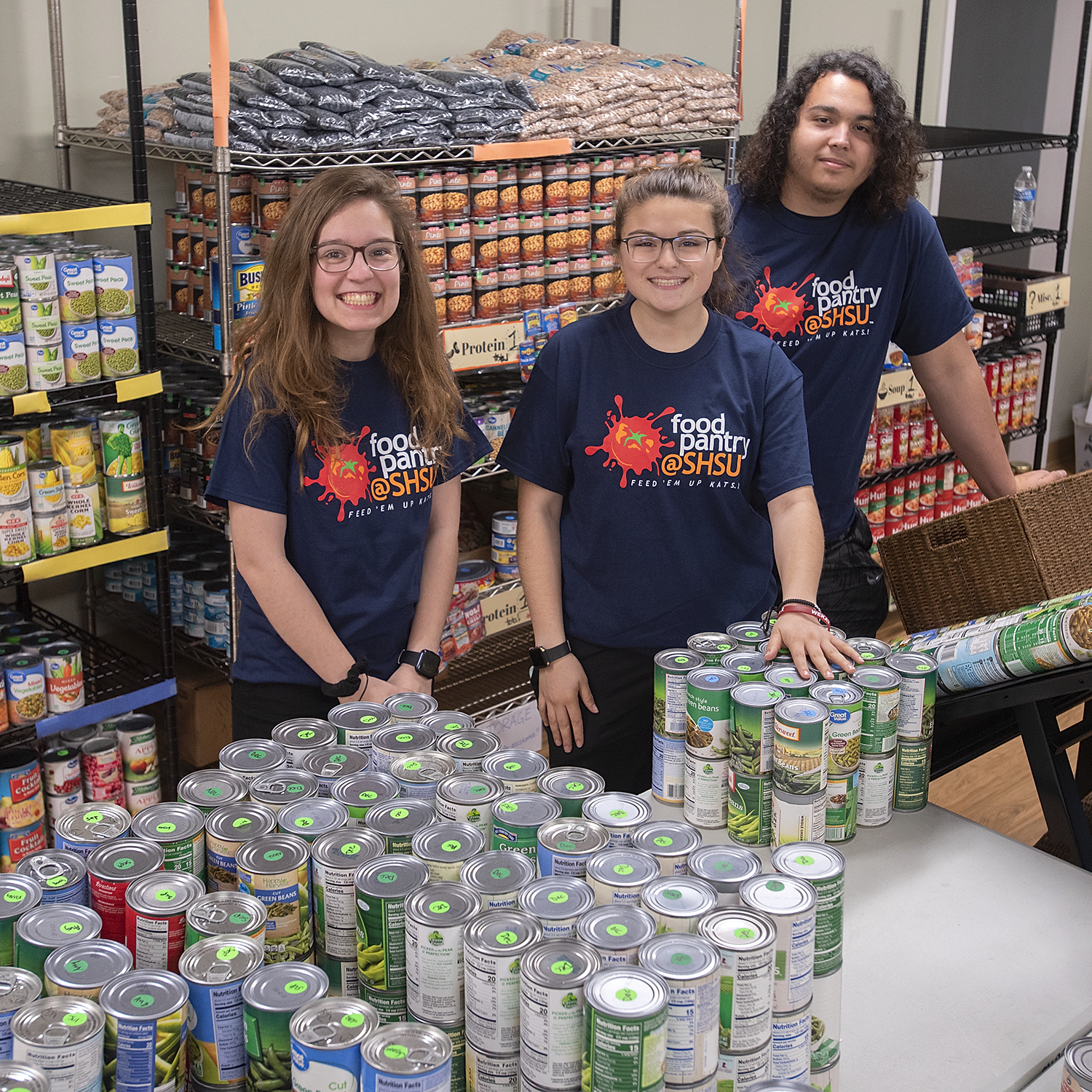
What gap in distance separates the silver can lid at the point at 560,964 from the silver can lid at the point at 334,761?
0.47m

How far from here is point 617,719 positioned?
2.27 m

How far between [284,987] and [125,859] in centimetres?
29

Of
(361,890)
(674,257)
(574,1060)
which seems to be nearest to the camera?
(574,1060)

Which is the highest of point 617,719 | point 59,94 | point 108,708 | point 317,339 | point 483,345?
point 59,94

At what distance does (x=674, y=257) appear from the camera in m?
2.02

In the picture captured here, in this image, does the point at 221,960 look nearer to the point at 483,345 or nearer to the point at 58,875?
the point at 58,875

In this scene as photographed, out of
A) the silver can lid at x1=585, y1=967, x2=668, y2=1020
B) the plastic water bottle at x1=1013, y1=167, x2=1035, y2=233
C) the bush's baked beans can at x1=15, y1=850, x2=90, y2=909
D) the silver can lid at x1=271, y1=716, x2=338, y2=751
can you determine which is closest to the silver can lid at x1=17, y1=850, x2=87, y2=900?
the bush's baked beans can at x1=15, y1=850, x2=90, y2=909

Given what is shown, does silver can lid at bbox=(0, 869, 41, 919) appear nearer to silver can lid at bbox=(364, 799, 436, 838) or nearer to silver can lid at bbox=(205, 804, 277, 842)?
silver can lid at bbox=(205, 804, 277, 842)

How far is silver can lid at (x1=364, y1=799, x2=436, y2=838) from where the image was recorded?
1350mm

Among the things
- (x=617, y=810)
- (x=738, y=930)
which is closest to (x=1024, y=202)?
(x=617, y=810)

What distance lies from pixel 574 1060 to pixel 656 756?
0.74 metres

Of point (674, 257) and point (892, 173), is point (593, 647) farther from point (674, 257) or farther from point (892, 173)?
point (892, 173)

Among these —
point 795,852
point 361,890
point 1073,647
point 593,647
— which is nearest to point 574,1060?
point 361,890

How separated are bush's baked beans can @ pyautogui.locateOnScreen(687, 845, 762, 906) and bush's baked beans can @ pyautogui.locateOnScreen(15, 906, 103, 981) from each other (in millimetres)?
623
